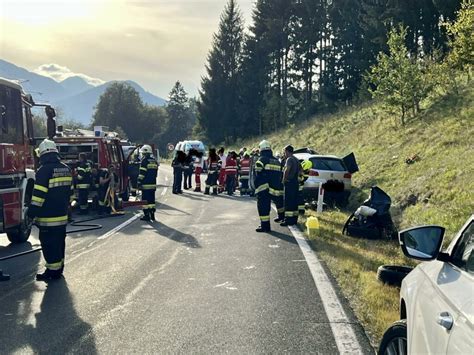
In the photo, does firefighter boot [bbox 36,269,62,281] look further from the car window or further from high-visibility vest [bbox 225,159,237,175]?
high-visibility vest [bbox 225,159,237,175]

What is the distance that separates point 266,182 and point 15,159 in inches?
198

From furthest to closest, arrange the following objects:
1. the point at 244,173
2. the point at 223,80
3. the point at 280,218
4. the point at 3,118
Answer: the point at 223,80, the point at 244,173, the point at 280,218, the point at 3,118

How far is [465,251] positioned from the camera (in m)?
2.84

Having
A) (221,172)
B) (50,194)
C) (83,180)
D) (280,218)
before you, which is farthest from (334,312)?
(221,172)

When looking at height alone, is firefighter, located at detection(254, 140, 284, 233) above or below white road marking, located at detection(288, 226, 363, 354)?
above

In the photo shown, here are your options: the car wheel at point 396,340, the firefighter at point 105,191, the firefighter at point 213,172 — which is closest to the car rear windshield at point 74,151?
the firefighter at point 105,191

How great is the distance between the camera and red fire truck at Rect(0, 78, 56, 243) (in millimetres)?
8672

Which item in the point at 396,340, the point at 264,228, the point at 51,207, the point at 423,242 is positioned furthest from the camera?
the point at 264,228

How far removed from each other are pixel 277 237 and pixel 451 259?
24.6 ft

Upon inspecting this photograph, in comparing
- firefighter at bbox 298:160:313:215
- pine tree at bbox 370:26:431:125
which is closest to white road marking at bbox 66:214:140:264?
firefighter at bbox 298:160:313:215

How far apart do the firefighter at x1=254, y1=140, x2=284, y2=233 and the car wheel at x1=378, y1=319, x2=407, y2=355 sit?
7593 mm

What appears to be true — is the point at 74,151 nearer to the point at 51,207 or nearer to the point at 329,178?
→ the point at 329,178

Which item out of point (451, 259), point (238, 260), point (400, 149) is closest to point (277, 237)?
point (238, 260)

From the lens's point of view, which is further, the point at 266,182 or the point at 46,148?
the point at 266,182
